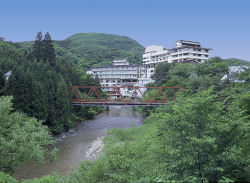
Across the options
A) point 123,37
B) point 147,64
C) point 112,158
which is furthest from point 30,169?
point 123,37

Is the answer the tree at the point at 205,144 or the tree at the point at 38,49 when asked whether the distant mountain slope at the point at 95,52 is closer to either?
the tree at the point at 38,49

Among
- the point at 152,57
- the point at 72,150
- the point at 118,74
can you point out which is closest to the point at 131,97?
the point at 72,150

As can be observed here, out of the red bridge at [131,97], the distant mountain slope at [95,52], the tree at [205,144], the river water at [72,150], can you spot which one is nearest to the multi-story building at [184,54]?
the red bridge at [131,97]

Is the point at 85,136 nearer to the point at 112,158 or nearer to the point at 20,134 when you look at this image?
the point at 20,134

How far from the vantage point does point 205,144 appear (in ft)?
20.5

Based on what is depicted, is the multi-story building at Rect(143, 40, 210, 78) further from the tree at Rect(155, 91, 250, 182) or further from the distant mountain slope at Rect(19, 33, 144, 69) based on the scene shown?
the tree at Rect(155, 91, 250, 182)

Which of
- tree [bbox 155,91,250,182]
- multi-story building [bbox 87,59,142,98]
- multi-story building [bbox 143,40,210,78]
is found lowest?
tree [bbox 155,91,250,182]

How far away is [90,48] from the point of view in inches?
4198

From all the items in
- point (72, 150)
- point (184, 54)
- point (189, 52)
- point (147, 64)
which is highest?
point (189, 52)

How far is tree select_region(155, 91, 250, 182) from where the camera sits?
6.11 meters

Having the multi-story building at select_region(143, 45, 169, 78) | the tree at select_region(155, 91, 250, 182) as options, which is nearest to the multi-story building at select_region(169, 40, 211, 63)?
the multi-story building at select_region(143, 45, 169, 78)

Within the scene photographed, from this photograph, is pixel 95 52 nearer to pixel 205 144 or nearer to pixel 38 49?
pixel 38 49

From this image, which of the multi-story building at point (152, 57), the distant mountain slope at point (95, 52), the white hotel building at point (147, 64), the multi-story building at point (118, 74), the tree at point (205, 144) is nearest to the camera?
the tree at point (205, 144)

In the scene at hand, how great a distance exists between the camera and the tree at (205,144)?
6.11 m
